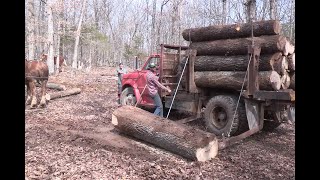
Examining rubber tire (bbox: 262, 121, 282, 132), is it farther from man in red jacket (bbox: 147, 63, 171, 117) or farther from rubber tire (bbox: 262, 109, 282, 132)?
man in red jacket (bbox: 147, 63, 171, 117)

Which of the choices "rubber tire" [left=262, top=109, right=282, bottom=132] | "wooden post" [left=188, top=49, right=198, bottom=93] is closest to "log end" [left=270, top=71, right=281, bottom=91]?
"rubber tire" [left=262, top=109, right=282, bottom=132]

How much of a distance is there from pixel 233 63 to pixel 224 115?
4.69 ft

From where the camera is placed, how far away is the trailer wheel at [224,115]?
8.16 m

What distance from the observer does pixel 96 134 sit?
27.4ft

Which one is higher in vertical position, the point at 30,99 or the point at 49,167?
the point at 30,99

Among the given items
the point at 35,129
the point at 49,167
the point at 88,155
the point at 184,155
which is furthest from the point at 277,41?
the point at 35,129

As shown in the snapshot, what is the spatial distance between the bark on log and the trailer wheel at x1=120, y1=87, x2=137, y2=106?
288 cm

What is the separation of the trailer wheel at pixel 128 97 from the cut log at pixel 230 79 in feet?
9.51

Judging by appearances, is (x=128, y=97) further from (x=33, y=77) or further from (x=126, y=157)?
(x=126, y=157)

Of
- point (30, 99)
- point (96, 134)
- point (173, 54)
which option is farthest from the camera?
point (30, 99)

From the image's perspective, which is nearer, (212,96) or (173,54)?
(212,96)

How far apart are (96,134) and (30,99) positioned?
16.9ft
